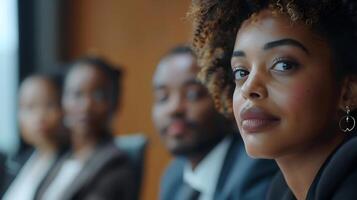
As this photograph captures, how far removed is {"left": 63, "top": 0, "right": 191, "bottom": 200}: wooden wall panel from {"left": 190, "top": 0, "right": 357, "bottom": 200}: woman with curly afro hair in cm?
141

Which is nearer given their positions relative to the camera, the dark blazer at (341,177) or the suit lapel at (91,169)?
the dark blazer at (341,177)

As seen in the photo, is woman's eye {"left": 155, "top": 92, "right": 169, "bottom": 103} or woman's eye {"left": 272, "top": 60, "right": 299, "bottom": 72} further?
woman's eye {"left": 155, "top": 92, "right": 169, "bottom": 103}

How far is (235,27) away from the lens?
2.73 feet

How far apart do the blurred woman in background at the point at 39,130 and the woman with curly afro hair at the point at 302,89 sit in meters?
1.02

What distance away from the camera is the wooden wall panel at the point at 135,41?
230cm

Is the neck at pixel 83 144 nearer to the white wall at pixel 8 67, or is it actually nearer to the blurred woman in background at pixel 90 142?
the blurred woman in background at pixel 90 142

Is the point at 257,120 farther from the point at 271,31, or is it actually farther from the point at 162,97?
the point at 162,97

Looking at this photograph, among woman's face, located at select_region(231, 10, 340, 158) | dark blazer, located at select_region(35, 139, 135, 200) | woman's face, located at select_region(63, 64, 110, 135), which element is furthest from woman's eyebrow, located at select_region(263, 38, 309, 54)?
woman's face, located at select_region(63, 64, 110, 135)

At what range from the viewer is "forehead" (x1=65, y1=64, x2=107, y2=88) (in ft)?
5.08

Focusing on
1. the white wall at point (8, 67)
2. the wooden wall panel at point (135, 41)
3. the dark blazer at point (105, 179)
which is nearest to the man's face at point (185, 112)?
the dark blazer at point (105, 179)

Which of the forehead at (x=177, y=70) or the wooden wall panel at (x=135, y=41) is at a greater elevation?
the forehead at (x=177, y=70)

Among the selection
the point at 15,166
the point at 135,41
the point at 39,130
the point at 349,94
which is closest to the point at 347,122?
the point at 349,94

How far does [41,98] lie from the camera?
1.75 meters

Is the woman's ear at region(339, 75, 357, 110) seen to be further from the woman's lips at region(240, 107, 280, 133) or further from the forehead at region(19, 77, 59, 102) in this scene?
the forehead at region(19, 77, 59, 102)
